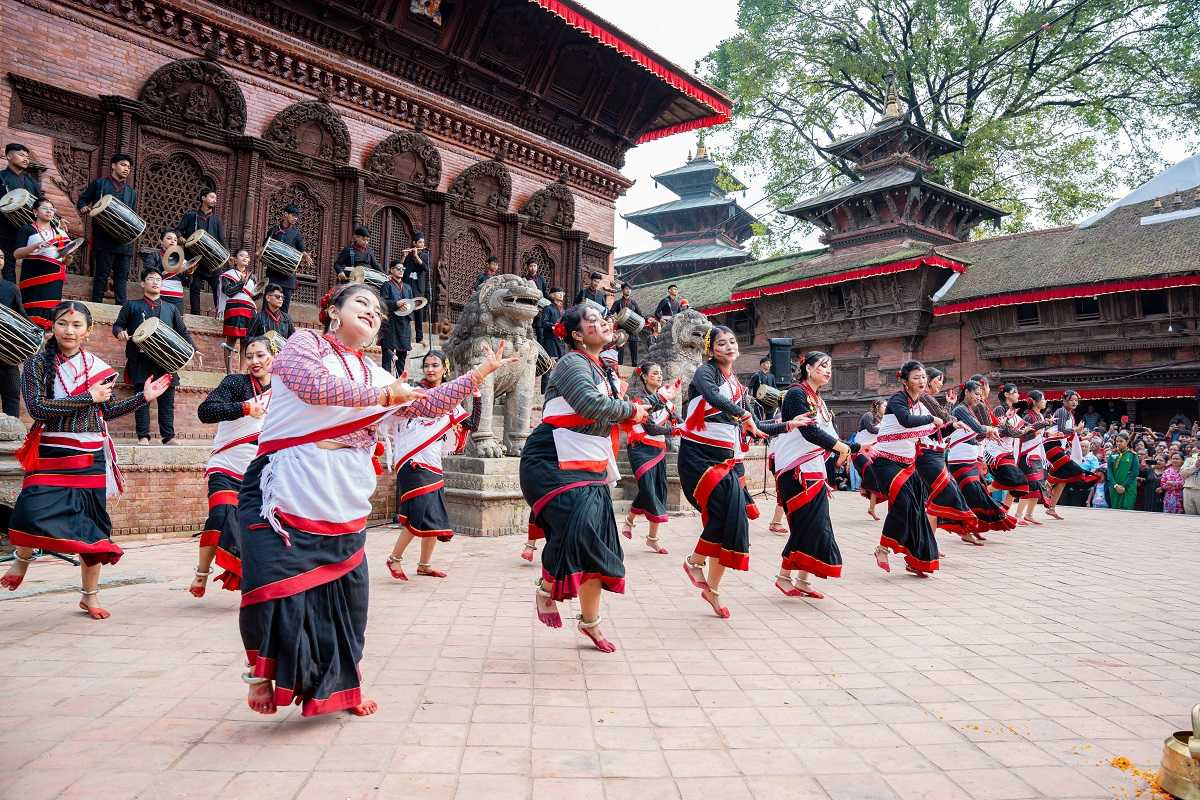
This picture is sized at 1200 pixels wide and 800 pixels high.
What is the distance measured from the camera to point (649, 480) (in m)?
8.06

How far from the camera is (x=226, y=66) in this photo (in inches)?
477

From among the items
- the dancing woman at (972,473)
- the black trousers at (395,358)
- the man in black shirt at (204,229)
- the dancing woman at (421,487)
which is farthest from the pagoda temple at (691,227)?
the dancing woman at (421,487)

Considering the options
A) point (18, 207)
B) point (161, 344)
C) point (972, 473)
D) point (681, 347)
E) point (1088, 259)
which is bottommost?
point (972, 473)

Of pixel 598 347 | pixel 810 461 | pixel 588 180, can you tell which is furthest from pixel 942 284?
pixel 598 347

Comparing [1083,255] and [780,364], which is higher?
[1083,255]

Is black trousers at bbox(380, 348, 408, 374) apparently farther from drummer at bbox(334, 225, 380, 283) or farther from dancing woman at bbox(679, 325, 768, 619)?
dancing woman at bbox(679, 325, 768, 619)

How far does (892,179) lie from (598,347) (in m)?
22.9

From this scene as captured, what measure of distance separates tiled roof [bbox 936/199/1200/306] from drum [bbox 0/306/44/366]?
770 inches

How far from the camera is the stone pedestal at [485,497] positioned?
8.27 m

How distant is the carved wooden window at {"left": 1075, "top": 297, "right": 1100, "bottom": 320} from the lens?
18.1 metres

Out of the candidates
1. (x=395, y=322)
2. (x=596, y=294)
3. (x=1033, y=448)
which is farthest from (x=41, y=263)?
(x=1033, y=448)

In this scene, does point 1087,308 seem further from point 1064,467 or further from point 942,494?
point 942,494

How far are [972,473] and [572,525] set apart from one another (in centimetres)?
670

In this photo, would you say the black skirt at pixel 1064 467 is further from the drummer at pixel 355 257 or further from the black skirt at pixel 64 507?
the black skirt at pixel 64 507
